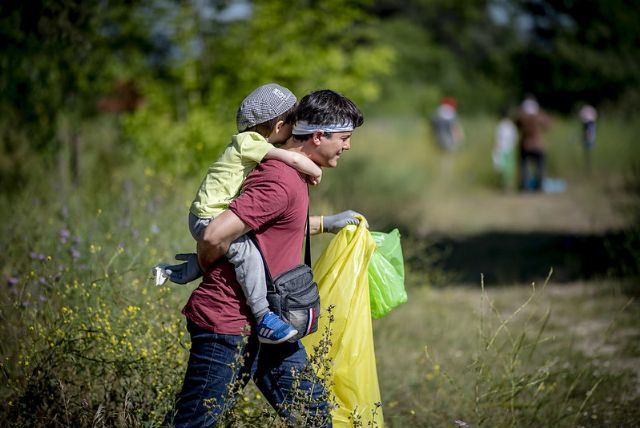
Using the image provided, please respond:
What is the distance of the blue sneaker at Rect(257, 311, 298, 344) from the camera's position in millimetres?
2441

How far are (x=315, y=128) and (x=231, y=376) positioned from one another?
92 cm

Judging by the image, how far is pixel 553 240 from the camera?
9.23 metres

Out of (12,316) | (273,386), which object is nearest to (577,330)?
(273,386)

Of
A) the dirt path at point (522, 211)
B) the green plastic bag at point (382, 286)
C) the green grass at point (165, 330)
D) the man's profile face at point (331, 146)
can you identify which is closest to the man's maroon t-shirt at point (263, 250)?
the man's profile face at point (331, 146)

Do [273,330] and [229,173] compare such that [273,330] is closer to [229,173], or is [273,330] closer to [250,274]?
[250,274]

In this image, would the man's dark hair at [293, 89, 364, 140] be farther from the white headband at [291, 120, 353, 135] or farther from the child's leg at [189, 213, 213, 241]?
the child's leg at [189, 213, 213, 241]

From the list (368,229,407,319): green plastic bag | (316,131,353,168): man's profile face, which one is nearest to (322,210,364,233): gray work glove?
(368,229,407,319): green plastic bag

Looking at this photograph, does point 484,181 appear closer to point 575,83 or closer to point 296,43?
point 296,43

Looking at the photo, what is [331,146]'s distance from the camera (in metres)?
2.64

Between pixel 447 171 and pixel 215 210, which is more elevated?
pixel 215 210

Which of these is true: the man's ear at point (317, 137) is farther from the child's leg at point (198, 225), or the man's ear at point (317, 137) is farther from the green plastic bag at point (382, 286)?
the green plastic bag at point (382, 286)

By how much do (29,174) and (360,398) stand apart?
18.8 ft

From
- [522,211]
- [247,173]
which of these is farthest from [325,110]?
[522,211]

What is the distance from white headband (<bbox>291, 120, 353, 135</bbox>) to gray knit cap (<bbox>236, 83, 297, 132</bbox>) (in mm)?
80
